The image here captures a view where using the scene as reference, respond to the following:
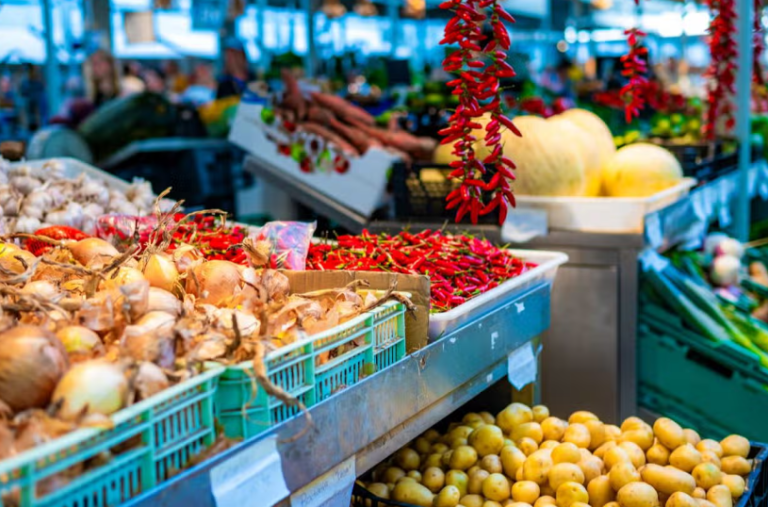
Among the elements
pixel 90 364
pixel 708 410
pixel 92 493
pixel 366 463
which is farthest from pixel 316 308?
pixel 708 410

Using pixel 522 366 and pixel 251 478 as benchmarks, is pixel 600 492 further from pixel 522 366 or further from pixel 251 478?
pixel 251 478

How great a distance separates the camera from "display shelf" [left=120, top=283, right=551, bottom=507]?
1.51m

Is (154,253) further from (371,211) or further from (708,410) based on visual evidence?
(708,410)

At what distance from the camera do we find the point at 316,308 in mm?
1912

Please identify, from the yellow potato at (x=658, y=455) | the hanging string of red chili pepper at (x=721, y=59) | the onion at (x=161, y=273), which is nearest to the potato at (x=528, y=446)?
the yellow potato at (x=658, y=455)

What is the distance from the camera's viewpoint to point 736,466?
2.45 meters

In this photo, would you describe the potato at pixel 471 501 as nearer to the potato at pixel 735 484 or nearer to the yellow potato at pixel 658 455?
the yellow potato at pixel 658 455

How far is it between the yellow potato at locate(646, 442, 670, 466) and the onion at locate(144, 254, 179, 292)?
4.69ft

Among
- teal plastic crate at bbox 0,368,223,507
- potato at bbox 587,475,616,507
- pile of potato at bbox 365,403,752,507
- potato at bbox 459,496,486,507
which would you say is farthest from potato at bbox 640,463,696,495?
teal plastic crate at bbox 0,368,223,507

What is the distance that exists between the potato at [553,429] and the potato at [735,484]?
0.46 metres

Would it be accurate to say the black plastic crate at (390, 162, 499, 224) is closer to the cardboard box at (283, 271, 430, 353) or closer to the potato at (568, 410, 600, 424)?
the potato at (568, 410, 600, 424)

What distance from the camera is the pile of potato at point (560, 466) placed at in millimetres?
2297

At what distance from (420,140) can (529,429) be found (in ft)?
7.23

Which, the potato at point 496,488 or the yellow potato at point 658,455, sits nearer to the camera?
the potato at point 496,488
